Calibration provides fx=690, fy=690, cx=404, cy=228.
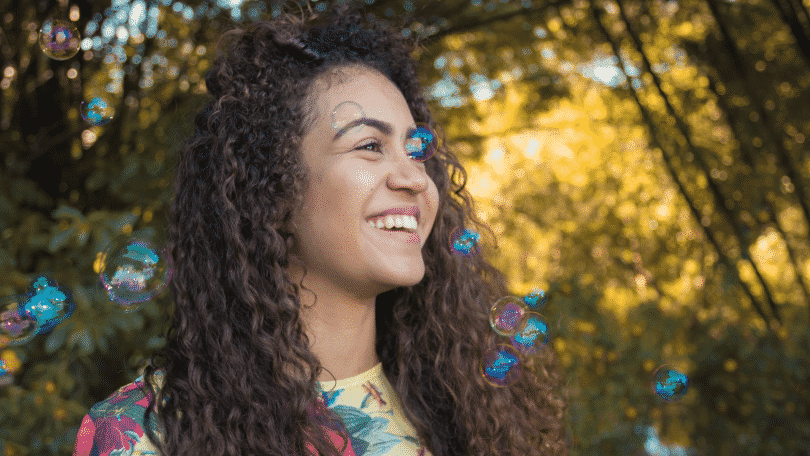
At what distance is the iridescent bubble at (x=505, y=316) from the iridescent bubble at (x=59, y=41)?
4.56ft

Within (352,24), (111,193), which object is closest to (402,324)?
(352,24)

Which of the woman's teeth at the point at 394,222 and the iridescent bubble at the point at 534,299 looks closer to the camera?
the woman's teeth at the point at 394,222

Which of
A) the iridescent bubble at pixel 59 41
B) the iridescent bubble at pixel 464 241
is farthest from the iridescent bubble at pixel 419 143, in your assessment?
the iridescent bubble at pixel 59 41

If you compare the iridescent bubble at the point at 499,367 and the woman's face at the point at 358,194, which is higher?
the woman's face at the point at 358,194

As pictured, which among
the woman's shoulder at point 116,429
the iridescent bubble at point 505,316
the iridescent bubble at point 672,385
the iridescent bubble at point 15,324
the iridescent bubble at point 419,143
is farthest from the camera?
the iridescent bubble at point 672,385

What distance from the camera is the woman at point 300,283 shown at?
4.28 ft

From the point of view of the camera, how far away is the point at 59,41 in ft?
6.48

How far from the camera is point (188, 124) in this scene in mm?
2039

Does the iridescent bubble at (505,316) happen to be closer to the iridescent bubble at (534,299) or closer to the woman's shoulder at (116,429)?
the iridescent bubble at (534,299)

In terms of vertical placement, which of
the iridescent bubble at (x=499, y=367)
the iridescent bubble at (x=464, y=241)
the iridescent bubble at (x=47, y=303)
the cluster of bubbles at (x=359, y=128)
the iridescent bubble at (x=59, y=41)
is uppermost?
the iridescent bubble at (x=59, y=41)

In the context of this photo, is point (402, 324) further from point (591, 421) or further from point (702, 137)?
point (702, 137)

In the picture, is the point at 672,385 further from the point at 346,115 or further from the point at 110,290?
the point at 110,290

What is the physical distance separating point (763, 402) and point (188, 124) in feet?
9.68

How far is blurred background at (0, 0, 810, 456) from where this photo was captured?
2.05 m
